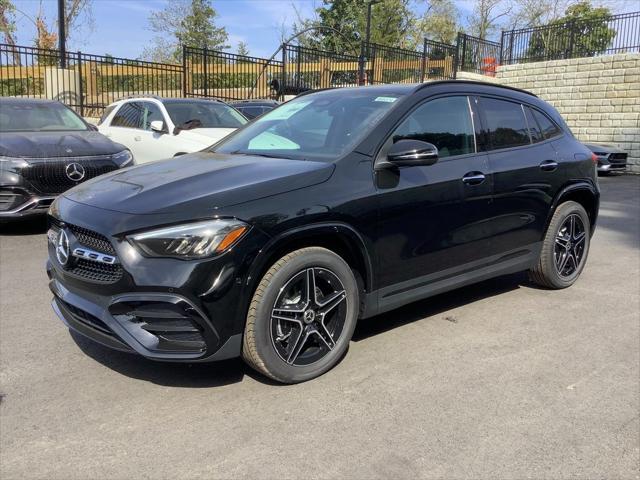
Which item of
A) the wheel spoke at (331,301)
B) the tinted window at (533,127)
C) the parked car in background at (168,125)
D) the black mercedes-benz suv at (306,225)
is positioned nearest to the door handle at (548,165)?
the black mercedes-benz suv at (306,225)

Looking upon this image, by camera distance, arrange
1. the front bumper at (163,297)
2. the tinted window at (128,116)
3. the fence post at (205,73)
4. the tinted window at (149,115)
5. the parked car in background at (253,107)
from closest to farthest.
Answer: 1. the front bumper at (163,297)
2. the tinted window at (149,115)
3. the tinted window at (128,116)
4. the parked car in background at (253,107)
5. the fence post at (205,73)

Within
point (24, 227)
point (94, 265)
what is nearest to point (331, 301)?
point (94, 265)

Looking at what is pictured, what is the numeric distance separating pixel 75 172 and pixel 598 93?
19.5 metres

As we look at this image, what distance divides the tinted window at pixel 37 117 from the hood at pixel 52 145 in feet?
1.44

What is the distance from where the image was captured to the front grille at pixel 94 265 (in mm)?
2922

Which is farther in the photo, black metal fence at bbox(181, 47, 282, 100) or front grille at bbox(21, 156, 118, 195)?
black metal fence at bbox(181, 47, 282, 100)

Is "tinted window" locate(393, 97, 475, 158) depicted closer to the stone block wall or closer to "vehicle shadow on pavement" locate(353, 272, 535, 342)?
"vehicle shadow on pavement" locate(353, 272, 535, 342)

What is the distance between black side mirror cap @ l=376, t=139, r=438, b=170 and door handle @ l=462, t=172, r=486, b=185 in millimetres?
581

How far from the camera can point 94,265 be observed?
9.97 feet

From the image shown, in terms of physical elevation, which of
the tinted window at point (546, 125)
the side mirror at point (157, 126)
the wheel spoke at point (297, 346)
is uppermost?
the tinted window at point (546, 125)

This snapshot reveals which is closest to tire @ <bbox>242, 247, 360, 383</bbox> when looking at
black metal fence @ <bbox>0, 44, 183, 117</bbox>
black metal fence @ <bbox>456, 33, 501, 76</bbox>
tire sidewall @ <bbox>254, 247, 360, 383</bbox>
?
tire sidewall @ <bbox>254, 247, 360, 383</bbox>

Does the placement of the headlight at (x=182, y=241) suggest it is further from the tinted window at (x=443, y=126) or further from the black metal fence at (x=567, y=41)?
the black metal fence at (x=567, y=41)

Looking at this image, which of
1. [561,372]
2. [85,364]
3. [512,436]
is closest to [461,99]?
[561,372]

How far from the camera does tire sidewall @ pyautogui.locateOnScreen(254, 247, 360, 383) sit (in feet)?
9.96
